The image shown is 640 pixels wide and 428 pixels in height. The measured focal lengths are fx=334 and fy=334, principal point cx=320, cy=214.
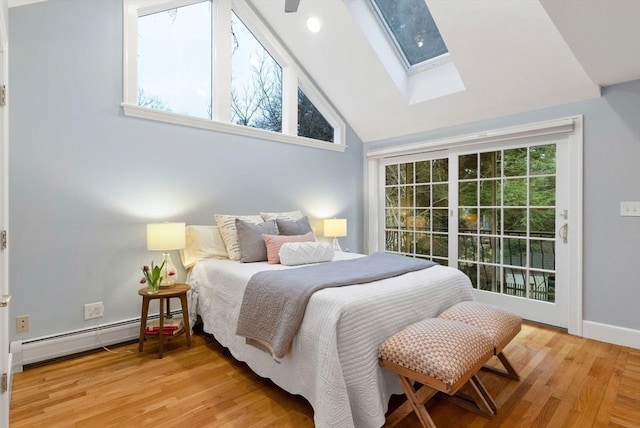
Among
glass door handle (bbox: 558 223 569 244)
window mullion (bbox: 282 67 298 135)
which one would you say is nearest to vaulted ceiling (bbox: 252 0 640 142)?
window mullion (bbox: 282 67 298 135)

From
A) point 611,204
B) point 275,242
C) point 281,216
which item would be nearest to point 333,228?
point 281,216

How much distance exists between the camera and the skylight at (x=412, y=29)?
3260mm

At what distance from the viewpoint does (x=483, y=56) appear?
296 centimetres

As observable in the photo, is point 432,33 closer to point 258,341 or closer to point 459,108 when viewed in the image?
point 459,108

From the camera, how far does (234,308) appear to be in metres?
2.27

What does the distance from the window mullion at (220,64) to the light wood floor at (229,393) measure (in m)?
2.24

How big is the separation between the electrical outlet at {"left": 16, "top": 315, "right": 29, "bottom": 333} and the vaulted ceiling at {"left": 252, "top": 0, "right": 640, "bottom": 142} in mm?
3512

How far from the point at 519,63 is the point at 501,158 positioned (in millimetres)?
889

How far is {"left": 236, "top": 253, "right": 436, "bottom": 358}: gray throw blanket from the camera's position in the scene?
5.74ft

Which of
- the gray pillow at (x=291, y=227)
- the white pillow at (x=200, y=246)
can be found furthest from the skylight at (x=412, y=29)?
the white pillow at (x=200, y=246)

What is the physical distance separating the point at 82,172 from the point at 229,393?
6.36ft

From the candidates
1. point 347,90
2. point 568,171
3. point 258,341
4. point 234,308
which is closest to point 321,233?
point 347,90

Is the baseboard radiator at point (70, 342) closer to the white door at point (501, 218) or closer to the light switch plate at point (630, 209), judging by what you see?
the white door at point (501, 218)

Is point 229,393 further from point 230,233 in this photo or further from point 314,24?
point 314,24
